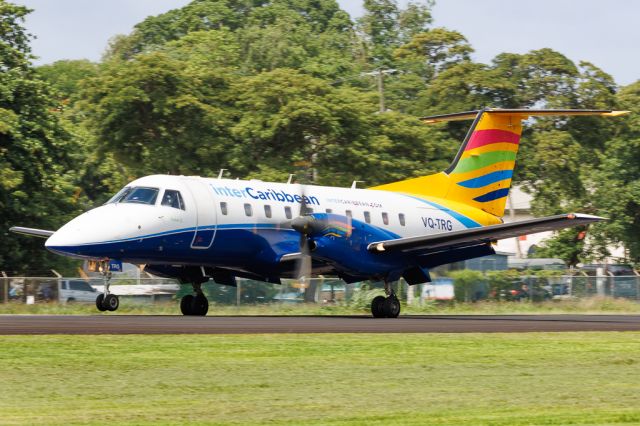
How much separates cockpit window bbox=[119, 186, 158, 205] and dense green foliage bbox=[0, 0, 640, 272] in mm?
14771

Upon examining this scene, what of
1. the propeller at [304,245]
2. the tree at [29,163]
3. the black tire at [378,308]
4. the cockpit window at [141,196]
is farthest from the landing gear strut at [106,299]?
the tree at [29,163]

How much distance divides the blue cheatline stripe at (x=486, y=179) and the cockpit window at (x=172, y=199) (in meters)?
10.8

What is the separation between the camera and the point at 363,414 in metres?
13.0

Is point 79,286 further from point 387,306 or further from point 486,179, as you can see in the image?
point 486,179

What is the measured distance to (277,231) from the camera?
30.6 m

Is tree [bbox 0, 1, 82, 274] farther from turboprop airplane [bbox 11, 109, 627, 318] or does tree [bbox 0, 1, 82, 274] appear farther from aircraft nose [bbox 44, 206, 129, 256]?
→ aircraft nose [bbox 44, 206, 129, 256]

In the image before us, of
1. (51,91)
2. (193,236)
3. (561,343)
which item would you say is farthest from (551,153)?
(561,343)

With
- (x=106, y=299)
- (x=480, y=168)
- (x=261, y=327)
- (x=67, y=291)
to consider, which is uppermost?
(x=480, y=168)

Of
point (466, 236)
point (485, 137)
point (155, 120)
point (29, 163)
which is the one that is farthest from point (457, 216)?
point (155, 120)

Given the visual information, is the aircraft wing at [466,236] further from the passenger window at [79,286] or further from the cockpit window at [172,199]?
the passenger window at [79,286]

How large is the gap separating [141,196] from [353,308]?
12733mm

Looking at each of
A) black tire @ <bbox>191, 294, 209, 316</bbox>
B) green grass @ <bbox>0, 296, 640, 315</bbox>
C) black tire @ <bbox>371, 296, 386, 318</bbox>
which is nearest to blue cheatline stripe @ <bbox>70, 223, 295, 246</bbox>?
black tire @ <bbox>191, 294, 209, 316</bbox>

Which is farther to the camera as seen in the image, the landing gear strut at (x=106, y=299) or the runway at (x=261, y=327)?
the landing gear strut at (x=106, y=299)

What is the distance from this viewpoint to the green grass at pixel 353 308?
3550cm
